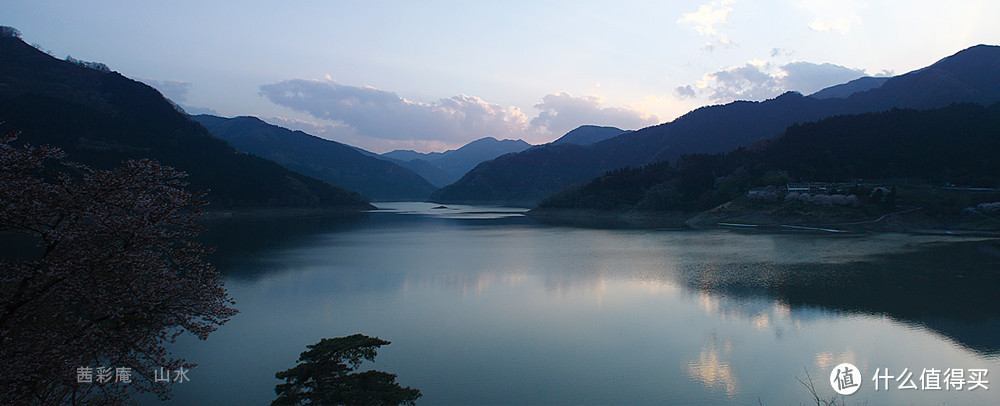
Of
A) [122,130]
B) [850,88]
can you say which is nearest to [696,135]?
[850,88]

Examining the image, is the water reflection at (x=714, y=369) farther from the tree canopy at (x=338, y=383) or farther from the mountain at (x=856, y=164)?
the mountain at (x=856, y=164)

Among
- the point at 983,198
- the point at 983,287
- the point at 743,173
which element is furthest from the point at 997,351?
the point at 743,173

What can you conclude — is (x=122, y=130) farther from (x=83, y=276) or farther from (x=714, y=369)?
(x=714, y=369)

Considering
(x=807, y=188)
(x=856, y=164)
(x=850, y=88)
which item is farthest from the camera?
(x=850, y=88)

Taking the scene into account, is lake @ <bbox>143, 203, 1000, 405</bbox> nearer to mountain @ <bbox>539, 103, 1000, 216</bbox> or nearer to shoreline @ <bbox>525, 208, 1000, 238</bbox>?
shoreline @ <bbox>525, 208, 1000, 238</bbox>

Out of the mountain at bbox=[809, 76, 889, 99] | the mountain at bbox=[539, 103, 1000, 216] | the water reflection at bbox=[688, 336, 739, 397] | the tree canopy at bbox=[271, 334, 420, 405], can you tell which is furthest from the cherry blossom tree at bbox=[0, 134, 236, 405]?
the mountain at bbox=[809, 76, 889, 99]

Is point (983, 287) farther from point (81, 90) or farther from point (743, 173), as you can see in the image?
point (81, 90)
